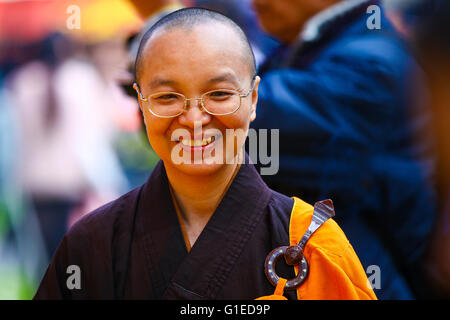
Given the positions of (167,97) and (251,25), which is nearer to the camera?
(167,97)

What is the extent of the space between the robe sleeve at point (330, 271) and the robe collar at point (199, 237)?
6.1 inches

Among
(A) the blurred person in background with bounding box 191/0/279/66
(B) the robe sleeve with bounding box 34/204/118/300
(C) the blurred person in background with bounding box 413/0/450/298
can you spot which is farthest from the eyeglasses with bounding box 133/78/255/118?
(C) the blurred person in background with bounding box 413/0/450/298

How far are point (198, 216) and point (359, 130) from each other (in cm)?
63

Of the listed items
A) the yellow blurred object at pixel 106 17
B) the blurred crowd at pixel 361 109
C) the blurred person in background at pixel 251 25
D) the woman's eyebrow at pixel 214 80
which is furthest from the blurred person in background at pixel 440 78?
the yellow blurred object at pixel 106 17

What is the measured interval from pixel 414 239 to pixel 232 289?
0.74 metres

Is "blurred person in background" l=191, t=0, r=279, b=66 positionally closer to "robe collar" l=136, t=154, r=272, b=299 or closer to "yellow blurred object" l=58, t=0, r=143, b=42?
"yellow blurred object" l=58, t=0, r=143, b=42

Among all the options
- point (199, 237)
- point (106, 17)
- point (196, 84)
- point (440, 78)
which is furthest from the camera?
point (106, 17)

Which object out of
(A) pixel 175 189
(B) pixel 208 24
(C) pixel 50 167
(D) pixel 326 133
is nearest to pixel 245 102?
(B) pixel 208 24

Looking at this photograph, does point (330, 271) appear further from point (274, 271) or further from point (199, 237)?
point (199, 237)

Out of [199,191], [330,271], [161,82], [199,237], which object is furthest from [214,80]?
[330,271]

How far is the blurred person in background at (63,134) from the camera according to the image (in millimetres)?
1695

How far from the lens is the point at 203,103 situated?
3.59 ft

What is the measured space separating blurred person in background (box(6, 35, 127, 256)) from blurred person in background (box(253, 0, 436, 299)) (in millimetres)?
624

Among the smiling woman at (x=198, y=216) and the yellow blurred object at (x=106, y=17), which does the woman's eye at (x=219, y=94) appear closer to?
the smiling woman at (x=198, y=216)
